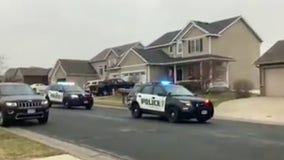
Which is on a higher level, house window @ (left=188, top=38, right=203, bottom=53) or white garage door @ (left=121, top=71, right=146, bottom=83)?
house window @ (left=188, top=38, right=203, bottom=53)

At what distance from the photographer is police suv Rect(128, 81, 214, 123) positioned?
1998cm

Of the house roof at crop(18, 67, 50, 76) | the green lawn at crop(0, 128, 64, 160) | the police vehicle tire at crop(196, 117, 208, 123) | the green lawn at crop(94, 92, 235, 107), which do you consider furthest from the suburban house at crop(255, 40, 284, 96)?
the house roof at crop(18, 67, 50, 76)

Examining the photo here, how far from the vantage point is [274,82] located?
126ft

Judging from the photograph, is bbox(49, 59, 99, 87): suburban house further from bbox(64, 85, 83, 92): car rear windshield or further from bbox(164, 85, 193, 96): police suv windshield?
bbox(164, 85, 193, 96): police suv windshield

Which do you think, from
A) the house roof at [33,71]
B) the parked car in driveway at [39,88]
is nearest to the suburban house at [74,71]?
the parked car in driveway at [39,88]

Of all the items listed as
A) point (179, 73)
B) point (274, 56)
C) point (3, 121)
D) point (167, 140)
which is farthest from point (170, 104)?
point (179, 73)

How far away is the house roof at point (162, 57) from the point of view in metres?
49.7

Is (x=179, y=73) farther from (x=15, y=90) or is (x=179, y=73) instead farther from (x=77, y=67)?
(x=15, y=90)

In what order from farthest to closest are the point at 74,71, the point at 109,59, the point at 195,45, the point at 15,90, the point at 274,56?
the point at 74,71, the point at 109,59, the point at 195,45, the point at 274,56, the point at 15,90

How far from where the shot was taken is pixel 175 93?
21.0 m

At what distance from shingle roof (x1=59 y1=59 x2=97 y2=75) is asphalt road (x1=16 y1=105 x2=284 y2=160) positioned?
185 feet

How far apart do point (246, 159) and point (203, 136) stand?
4182mm

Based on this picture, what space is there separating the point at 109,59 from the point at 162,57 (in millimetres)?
17221

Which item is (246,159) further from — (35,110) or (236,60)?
(236,60)
